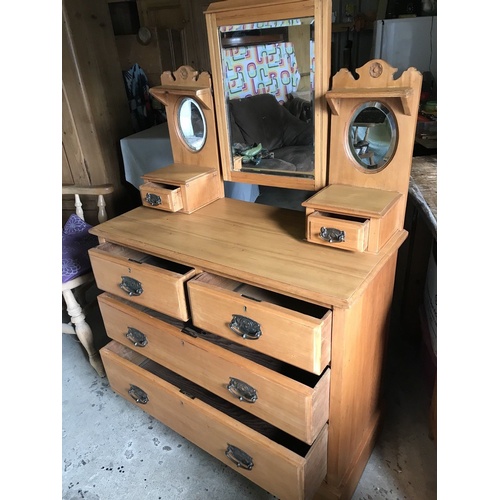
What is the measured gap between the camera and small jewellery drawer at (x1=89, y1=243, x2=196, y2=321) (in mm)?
996

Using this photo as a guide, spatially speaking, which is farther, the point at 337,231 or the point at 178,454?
the point at 178,454

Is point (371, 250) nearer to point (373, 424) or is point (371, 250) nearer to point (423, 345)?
point (373, 424)

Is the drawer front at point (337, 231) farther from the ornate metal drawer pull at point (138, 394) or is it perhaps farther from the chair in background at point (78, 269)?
the chair in background at point (78, 269)

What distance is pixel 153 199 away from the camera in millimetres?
1195

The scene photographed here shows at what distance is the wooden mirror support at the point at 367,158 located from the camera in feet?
2.83

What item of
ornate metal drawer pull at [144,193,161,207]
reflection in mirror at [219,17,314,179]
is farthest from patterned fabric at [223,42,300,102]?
ornate metal drawer pull at [144,193,161,207]

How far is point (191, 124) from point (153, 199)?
0.25m

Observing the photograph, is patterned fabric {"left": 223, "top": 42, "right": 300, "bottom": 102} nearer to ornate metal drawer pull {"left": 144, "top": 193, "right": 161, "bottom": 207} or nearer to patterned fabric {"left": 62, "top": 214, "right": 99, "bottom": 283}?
ornate metal drawer pull {"left": 144, "top": 193, "right": 161, "bottom": 207}

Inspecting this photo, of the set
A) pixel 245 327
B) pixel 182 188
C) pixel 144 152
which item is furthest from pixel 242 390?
pixel 144 152

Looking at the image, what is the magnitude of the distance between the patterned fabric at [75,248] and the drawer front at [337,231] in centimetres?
92

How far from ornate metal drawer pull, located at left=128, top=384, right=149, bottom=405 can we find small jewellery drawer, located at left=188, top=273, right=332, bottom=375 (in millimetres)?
408

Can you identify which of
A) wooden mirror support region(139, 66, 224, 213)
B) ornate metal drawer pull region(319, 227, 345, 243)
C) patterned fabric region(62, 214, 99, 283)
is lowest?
patterned fabric region(62, 214, 99, 283)

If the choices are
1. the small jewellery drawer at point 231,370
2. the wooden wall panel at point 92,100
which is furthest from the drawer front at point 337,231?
the wooden wall panel at point 92,100

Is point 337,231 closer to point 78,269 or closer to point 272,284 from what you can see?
point 272,284
